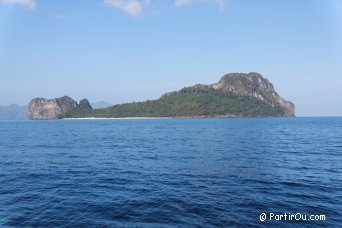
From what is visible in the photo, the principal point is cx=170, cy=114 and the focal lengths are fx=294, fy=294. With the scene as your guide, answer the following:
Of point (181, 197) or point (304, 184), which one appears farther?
point (304, 184)

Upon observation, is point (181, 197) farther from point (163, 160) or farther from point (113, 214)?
point (163, 160)

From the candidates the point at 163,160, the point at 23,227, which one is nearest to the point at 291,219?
the point at 23,227

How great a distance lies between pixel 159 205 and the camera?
23.5 metres

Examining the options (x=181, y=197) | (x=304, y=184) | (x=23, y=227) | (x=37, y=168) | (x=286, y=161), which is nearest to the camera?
(x=23, y=227)

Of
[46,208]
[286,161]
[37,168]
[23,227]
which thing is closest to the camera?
[23,227]

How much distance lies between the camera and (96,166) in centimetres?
4216

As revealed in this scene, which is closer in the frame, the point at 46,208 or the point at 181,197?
the point at 46,208

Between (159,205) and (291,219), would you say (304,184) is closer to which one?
(291,219)

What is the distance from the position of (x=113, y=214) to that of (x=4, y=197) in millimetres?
12053

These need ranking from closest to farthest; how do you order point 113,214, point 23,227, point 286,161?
point 23,227 → point 113,214 → point 286,161

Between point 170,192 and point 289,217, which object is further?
point 170,192

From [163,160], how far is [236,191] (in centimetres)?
2031

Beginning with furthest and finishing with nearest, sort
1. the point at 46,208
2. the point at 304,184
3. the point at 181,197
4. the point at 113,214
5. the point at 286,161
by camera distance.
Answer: the point at 286,161, the point at 304,184, the point at 181,197, the point at 46,208, the point at 113,214

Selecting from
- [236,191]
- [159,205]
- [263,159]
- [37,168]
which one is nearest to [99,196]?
[159,205]
